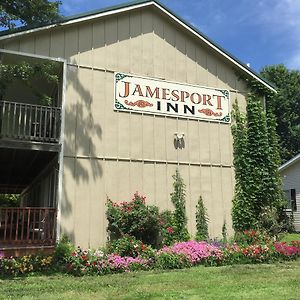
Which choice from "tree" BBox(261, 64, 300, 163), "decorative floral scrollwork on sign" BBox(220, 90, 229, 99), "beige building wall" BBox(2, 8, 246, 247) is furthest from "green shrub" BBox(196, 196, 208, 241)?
"tree" BBox(261, 64, 300, 163)

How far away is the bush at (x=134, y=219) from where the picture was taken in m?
12.6

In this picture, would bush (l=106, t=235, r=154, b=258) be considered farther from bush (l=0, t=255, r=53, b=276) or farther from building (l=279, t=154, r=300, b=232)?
building (l=279, t=154, r=300, b=232)

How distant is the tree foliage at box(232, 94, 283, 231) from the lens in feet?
48.9

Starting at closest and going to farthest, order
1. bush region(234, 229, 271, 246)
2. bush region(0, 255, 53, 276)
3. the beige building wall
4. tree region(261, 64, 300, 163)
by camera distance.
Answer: bush region(0, 255, 53, 276), the beige building wall, bush region(234, 229, 271, 246), tree region(261, 64, 300, 163)

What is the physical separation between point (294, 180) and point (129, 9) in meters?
16.6

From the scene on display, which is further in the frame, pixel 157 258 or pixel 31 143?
pixel 31 143

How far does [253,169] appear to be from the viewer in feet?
49.9

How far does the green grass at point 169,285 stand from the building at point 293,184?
50.1ft

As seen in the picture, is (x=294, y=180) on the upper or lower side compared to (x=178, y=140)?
lower

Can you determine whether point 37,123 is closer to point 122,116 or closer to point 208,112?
point 122,116

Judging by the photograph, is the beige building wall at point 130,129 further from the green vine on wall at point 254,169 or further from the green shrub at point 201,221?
the green vine on wall at point 254,169

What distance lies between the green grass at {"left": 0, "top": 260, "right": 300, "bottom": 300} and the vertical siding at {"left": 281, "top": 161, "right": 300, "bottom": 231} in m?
15.2

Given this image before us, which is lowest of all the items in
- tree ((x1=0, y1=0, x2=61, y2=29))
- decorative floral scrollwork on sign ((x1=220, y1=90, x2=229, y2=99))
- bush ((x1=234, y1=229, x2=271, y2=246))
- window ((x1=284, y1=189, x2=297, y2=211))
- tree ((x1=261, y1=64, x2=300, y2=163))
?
bush ((x1=234, y1=229, x2=271, y2=246))

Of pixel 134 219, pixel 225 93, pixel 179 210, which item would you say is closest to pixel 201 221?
pixel 179 210
